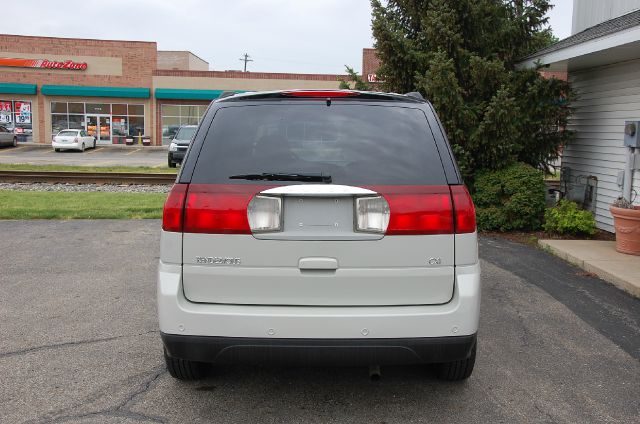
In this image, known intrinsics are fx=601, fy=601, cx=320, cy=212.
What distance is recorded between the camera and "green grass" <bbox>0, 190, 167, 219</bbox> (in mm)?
11281

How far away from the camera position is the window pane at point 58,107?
1700 inches

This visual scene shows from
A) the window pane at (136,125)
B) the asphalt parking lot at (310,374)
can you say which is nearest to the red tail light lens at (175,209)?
the asphalt parking lot at (310,374)

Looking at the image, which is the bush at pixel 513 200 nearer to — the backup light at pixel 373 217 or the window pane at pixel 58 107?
the backup light at pixel 373 217

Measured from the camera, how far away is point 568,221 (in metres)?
9.29

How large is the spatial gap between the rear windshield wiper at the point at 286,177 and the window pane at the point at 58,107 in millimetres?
44376

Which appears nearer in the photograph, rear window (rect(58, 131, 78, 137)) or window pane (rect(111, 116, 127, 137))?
rear window (rect(58, 131, 78, 137))

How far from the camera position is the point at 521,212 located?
970 centimetres

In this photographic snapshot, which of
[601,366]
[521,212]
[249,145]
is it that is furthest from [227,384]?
[521,212]

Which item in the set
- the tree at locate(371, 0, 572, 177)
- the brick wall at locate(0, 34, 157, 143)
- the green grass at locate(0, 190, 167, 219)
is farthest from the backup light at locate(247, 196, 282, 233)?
the brick wall at locate(0, 34, 157, 143)

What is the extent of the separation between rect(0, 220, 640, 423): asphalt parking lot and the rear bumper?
A: 0.47 m

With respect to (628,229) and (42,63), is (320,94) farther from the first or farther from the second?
(42,63)

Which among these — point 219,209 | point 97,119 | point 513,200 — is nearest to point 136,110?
point 97,119

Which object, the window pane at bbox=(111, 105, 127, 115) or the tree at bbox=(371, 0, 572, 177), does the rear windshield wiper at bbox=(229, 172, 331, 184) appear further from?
Result: the window pane at bbox=(111, 105, 127, 115)

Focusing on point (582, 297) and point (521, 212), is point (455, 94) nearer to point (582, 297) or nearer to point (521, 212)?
point (521, 212)
